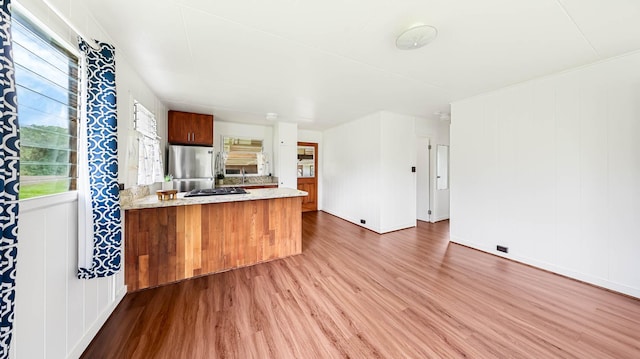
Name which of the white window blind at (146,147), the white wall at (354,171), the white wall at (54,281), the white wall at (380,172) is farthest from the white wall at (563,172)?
the white window blind at (146,147)

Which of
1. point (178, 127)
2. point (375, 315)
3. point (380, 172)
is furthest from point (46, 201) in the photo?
point (380, 172)

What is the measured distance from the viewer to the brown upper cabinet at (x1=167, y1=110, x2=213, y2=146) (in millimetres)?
3934

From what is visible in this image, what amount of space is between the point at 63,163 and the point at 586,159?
468 centimetres

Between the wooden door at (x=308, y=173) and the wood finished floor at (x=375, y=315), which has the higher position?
the wooden door at (x=308, y=173)

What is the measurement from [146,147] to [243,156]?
2.61 m

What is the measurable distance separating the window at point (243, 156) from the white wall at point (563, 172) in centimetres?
440

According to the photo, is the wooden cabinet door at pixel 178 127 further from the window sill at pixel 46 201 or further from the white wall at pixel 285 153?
the window sill at pixel 46 201

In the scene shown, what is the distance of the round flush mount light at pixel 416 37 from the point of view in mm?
1639

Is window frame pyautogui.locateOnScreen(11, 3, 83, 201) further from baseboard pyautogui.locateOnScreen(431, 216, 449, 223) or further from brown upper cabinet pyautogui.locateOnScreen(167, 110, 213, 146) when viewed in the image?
baseboard pyautogui.locateOnScreen(431, 216, 449, 223)

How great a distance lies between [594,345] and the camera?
151cm

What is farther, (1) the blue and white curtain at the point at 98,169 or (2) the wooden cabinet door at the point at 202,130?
(2) the wooden cabinet door at the point at 202,130

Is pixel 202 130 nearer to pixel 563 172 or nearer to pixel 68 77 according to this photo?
pixel 68 77

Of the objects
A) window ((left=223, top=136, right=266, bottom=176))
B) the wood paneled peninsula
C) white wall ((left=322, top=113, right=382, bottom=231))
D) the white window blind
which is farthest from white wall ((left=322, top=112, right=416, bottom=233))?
the white window blind

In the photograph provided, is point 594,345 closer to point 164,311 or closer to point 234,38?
point 164,311
